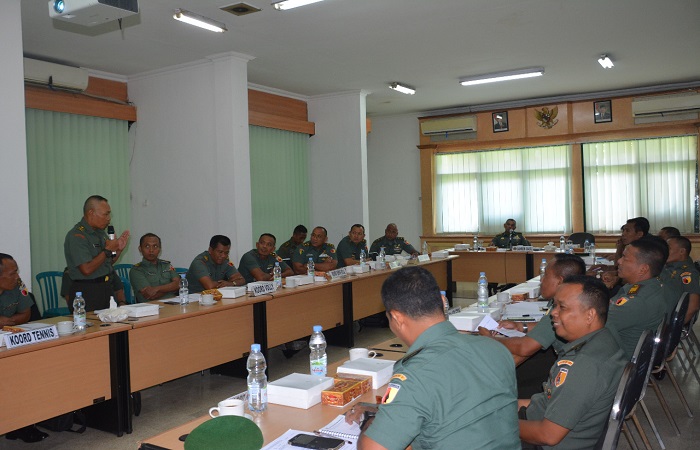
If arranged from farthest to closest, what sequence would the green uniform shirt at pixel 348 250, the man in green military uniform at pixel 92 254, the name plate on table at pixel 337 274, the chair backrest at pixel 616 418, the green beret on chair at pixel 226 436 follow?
the green uniform shirt at pixel 348 250 < the name plate on table at pixel 337 274 < the man in green military uniform at pixel 92 254 < the chair backrest at pixel 616 418 < the green beret on chair at pixel 226 436

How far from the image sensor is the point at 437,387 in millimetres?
1459

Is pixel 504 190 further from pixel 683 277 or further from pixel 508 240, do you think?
pixel 683 277

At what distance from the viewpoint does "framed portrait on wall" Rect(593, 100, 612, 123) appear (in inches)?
369

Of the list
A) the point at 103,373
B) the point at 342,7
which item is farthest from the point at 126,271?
the point at 342,7

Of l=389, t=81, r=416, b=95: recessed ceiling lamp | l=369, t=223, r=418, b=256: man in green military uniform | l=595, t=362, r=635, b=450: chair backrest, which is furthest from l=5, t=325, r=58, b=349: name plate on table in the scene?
l=389, t=81, r=416, b=95: recessed ceiling lamp

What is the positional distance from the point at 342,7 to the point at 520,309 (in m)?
2.91

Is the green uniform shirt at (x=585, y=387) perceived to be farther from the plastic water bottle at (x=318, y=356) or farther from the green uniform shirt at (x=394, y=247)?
the green uniform shirt at (x=394, y=247)

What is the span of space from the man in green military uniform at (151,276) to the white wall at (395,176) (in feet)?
21.4

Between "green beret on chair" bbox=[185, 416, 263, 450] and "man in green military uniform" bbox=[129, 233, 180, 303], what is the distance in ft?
10.9

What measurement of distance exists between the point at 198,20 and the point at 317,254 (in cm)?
300

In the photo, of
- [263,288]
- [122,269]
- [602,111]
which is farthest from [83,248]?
[602,111]

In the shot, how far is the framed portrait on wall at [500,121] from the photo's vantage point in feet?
33.2

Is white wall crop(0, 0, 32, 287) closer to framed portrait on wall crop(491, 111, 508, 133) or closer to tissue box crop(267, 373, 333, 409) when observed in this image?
tissue box crop(267, 373, 333, 409)

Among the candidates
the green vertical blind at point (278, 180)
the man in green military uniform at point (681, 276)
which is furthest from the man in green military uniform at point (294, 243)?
the man in green military uniform at point (681, 276)
